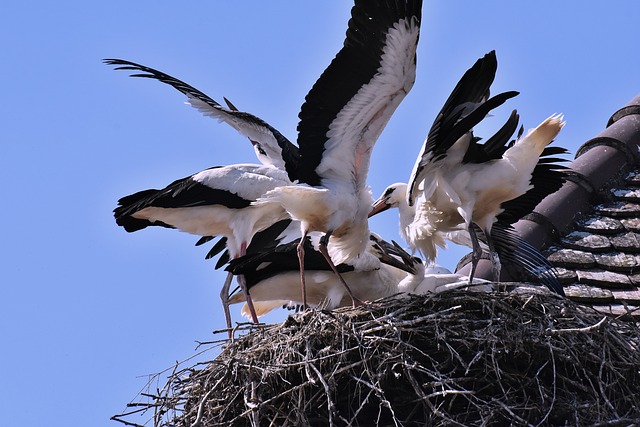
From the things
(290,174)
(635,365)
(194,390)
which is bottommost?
(635,365)

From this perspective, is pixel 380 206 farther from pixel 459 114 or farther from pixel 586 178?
pixel 459 114

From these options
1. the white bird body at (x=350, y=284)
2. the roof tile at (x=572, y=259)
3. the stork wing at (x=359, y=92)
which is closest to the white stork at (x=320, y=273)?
the white bird body at (x=350, y=284)

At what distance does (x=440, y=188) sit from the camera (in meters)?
7.80

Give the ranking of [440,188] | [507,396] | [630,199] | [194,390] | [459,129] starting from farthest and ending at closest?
1. [630,199]
2. [440,188]
3. [459,129]
4. [194,390]
5. [507,396]

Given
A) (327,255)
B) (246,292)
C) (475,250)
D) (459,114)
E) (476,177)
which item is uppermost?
(246,292)

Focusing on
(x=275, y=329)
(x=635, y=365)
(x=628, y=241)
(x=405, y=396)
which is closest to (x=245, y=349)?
(x=275, y=329)

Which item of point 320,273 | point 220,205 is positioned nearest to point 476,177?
point 320,273

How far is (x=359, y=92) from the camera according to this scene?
7340 millimetres

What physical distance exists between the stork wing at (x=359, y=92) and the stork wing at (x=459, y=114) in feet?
0.93

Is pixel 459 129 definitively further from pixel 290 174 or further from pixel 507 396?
pixel 507 396

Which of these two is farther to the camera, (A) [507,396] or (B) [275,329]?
(B) [275,329]

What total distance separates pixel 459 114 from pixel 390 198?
1.52 metres

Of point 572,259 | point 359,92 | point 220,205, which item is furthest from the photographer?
point 220,205

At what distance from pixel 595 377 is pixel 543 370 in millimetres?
272
